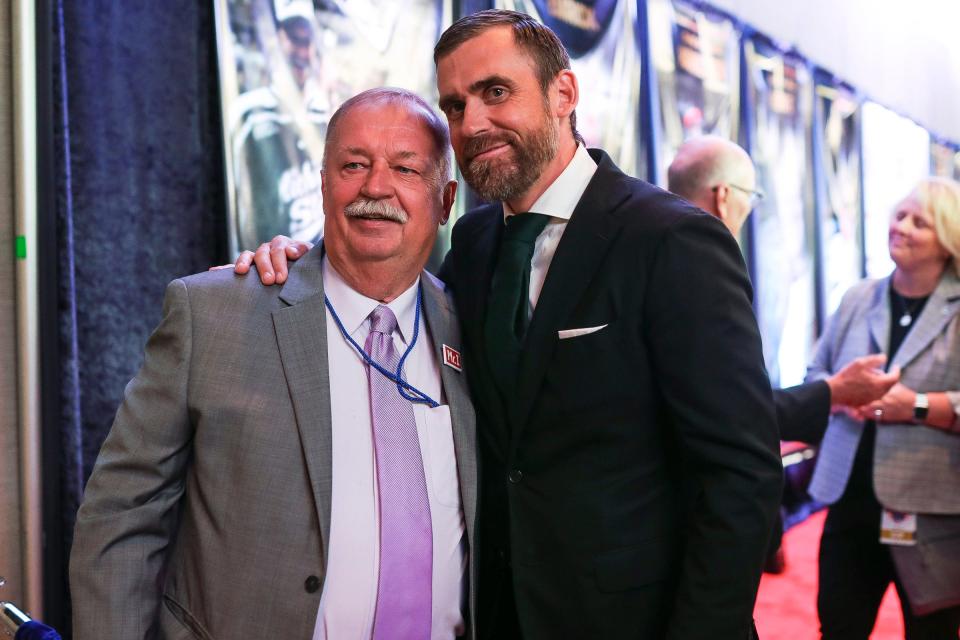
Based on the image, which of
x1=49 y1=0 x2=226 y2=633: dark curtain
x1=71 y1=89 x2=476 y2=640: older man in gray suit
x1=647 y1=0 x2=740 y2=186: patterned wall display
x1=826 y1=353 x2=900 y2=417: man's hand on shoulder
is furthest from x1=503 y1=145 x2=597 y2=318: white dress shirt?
x1=647 y1=0 x2=740 y2=186: patterned wall display

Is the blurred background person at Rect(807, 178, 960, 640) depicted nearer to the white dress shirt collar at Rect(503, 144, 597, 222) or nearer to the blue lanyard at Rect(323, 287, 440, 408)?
the white dress shirt collar at Rect(503, 144, 597, 222)

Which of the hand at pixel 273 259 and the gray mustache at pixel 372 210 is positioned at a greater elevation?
the gray mustache at pixel 372 210

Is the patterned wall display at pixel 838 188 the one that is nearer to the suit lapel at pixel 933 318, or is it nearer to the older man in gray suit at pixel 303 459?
the suit lapel at pixel 933 318

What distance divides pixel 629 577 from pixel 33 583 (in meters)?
1.76

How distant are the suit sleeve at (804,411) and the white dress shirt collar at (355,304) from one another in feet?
4.59

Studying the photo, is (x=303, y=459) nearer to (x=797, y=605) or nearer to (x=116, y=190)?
(x=116, y=190)

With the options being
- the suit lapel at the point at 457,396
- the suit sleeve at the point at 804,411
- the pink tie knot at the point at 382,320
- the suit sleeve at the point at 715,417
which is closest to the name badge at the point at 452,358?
the suit lapel at the point at 457,396

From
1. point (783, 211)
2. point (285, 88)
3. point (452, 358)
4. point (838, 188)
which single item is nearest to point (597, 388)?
point (452, 358)

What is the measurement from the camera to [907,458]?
8.93ft

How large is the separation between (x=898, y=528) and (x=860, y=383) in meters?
0.46

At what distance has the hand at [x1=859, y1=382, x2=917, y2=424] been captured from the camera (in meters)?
2.72

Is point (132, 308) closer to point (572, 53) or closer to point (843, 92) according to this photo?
point (572, 53)

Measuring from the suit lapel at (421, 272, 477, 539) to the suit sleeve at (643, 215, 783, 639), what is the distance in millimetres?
390

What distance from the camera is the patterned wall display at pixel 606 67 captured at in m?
4.53
